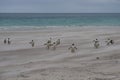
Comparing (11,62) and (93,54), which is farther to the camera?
(93,54)

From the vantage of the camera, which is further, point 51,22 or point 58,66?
point 51,22

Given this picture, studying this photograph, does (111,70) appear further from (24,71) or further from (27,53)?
(27,53)

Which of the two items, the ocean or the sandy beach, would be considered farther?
the ocean

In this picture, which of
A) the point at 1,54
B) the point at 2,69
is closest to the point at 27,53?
the point at 1,54

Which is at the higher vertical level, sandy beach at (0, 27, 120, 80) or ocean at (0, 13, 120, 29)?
ocean at (0, 13, 120, 29)

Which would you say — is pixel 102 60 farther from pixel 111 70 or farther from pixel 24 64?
pixel 24 64

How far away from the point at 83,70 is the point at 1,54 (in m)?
7.22

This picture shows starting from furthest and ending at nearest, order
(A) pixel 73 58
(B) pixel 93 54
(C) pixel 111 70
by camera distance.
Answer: (B) pixel 93 54 < (A) pixel 73 58 < (C) pixel 111 70

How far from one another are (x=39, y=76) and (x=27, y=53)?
6.97m

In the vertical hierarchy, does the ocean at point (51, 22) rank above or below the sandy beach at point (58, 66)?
above

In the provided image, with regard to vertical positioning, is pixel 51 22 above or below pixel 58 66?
above

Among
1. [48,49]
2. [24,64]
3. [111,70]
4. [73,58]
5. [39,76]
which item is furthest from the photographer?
[48,49]

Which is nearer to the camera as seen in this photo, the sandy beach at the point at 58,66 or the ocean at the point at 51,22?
the sandy beach at the point at 58,66

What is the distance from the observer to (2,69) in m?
13.4
